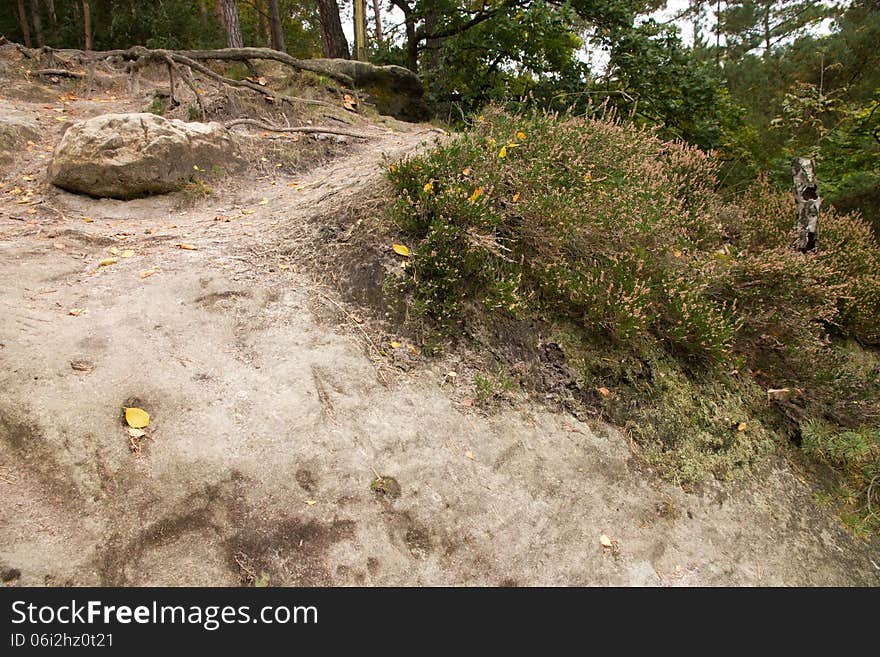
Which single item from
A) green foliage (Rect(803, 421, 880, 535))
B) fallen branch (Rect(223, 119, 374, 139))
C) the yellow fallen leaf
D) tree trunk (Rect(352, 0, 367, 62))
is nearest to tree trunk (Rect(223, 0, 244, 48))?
tree trunk (Rect(352, 0, 367, 62))

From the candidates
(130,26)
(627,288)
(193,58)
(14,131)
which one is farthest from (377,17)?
(627,288)

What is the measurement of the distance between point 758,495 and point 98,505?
3.89 meters

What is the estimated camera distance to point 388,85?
921cm

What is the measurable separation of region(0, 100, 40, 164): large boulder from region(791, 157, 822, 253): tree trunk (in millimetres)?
8026

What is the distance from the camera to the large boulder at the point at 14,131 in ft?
18.1

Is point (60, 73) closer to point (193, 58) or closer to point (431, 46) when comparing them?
point (193, 58)

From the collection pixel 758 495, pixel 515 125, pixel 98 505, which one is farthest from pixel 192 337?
pixel 758 495

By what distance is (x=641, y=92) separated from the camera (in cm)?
729

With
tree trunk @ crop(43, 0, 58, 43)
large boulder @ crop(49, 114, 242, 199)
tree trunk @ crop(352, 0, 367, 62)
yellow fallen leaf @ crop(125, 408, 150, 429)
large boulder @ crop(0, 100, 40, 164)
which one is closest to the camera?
yellow fallen leaf @ crop(125, 408, 150, 429)

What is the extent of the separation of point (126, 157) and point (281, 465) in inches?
156

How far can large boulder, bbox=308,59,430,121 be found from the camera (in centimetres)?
876

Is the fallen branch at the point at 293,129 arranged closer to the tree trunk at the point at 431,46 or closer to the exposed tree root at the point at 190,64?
the exposed tree root at the point at 190,64

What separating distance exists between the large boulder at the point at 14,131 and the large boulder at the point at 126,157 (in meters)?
0.82

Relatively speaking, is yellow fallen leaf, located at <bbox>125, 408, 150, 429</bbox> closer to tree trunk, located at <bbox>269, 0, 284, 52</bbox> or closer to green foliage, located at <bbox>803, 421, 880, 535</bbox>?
green foliage, located at <bbox>803, 421, 880, 535</bbox>
